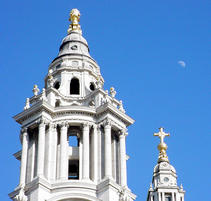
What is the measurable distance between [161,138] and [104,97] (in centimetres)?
3441

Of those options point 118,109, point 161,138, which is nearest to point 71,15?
point 118,109

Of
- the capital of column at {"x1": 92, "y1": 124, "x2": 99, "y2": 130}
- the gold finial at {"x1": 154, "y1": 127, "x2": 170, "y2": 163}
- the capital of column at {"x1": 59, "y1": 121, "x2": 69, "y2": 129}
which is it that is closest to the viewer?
the capital of column at {"x1": 59, "y1": 121, "x2": 69, "y2": 129}

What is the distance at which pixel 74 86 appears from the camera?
76.5m

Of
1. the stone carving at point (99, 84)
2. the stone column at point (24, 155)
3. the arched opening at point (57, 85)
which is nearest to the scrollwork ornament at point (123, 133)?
the stone carving at point (99, 84)

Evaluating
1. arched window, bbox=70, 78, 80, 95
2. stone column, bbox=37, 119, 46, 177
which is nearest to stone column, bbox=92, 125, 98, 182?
stone column, bbox=37, 119, 46, 177

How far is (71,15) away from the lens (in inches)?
3324

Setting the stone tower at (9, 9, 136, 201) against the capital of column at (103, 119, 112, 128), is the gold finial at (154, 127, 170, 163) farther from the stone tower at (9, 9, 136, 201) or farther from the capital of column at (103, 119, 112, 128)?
the capital of column at (103, 119, 112, 128)

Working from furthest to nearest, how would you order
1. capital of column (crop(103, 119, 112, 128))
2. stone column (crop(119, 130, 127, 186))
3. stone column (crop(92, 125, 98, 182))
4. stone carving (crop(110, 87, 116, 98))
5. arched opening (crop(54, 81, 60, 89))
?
arched opening (crop(54, 81, 60, 89)), stone carving (crop(110, 87, 116, 98)), capital of column (crop(103, 119, 112, 128)), stone column (crop(119, 130, 127, 186)), stone column (crop(92, 125, 98, 182))

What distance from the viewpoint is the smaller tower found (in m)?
107

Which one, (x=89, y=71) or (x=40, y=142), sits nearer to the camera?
(x=40, y=142)

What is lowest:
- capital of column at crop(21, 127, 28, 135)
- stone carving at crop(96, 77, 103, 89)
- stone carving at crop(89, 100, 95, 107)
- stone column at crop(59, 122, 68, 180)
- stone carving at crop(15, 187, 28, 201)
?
stone carving at crop(15, 187, 28, 201)

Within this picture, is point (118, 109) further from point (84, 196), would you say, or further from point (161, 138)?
Answer: point (161, 138)

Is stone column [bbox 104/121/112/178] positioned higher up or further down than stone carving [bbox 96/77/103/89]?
further down

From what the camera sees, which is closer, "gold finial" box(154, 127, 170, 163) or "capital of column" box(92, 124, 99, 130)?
"capital of column" box(92, 124, 99, 130)
